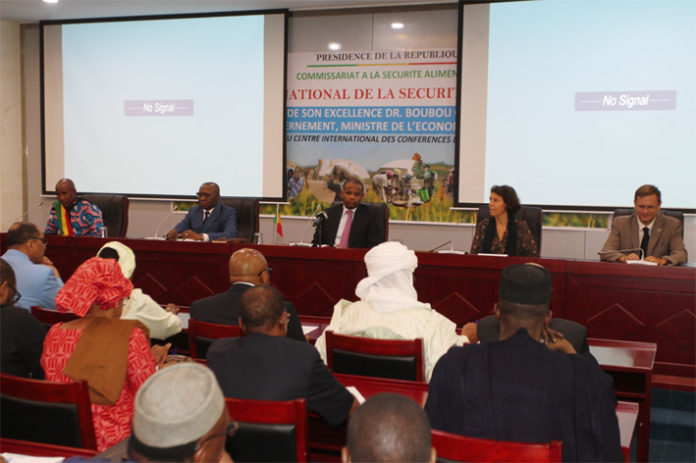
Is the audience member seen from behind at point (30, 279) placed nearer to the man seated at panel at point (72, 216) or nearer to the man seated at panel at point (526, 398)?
the man seated at panel at point (72, 216)

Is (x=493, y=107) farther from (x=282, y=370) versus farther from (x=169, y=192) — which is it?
(x=282, y=370)

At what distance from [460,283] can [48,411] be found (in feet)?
10.1

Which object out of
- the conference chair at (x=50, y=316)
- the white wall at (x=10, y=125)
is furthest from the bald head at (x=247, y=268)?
the white wall at (x=10, y=125)

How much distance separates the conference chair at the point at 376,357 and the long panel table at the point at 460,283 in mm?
1980

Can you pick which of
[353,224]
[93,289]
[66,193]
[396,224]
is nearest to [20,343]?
[93,289]

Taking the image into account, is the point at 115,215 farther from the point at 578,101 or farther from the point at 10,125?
the point at 578,101

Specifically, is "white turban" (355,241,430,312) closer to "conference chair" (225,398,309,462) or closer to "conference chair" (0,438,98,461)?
"conference chair" (225,398,309,462)

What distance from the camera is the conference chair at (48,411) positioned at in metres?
1.86

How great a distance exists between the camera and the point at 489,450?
146cm

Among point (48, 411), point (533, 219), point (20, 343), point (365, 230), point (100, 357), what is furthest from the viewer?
point (365, 230)

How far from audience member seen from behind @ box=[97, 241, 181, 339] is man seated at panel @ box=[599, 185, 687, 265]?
3.17m

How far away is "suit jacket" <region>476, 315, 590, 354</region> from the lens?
7.78 feet

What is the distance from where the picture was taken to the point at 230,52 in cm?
743

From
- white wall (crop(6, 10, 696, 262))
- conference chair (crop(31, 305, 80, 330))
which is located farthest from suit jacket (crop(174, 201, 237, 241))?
conference chair (crop(31, 305, 80, 330))
